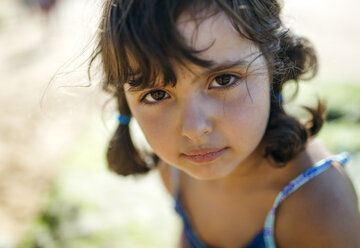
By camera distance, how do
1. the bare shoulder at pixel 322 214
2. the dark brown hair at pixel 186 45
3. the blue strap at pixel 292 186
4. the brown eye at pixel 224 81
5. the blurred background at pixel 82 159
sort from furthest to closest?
1. the blurred background at pixel 82 159
2. the blue strap at pixel 292 186
3. the bare shoulder at pixel 322 214
4. the brown eye at pixel 224 81
5. the dark brown hair at pixel 186 45

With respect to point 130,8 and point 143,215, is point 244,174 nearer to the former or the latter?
point 130,8

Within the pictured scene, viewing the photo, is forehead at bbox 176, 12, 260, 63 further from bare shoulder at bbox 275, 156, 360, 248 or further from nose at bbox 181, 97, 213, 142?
bare shoulder at bbox 275, 156, 360, 248

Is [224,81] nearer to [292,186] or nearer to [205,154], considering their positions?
[205,154]

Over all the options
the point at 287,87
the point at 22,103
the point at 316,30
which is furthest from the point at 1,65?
the point at 287,87

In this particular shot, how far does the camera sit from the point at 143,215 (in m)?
3.13

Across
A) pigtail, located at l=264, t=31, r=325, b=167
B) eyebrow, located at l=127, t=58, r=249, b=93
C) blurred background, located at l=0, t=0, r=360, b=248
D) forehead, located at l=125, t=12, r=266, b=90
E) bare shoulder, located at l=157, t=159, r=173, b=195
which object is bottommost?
blurred background, located at l=0, t=0, r=360, b=248

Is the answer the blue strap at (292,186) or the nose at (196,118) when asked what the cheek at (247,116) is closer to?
the nose at (196,118)

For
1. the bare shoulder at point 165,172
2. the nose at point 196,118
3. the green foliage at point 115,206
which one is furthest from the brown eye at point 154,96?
the green foliage at point 115,206

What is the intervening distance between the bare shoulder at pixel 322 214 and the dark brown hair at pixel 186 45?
0.15 m

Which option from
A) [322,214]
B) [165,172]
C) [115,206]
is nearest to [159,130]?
[322,214]

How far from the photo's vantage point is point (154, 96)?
1.45m

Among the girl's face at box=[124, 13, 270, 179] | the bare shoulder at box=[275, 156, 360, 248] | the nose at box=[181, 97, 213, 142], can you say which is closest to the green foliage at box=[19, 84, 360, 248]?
the bare shoulder at box=[275, 156, 360, 248]

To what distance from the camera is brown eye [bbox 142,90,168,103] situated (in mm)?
1431

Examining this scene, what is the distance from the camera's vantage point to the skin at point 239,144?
1.32 meters
